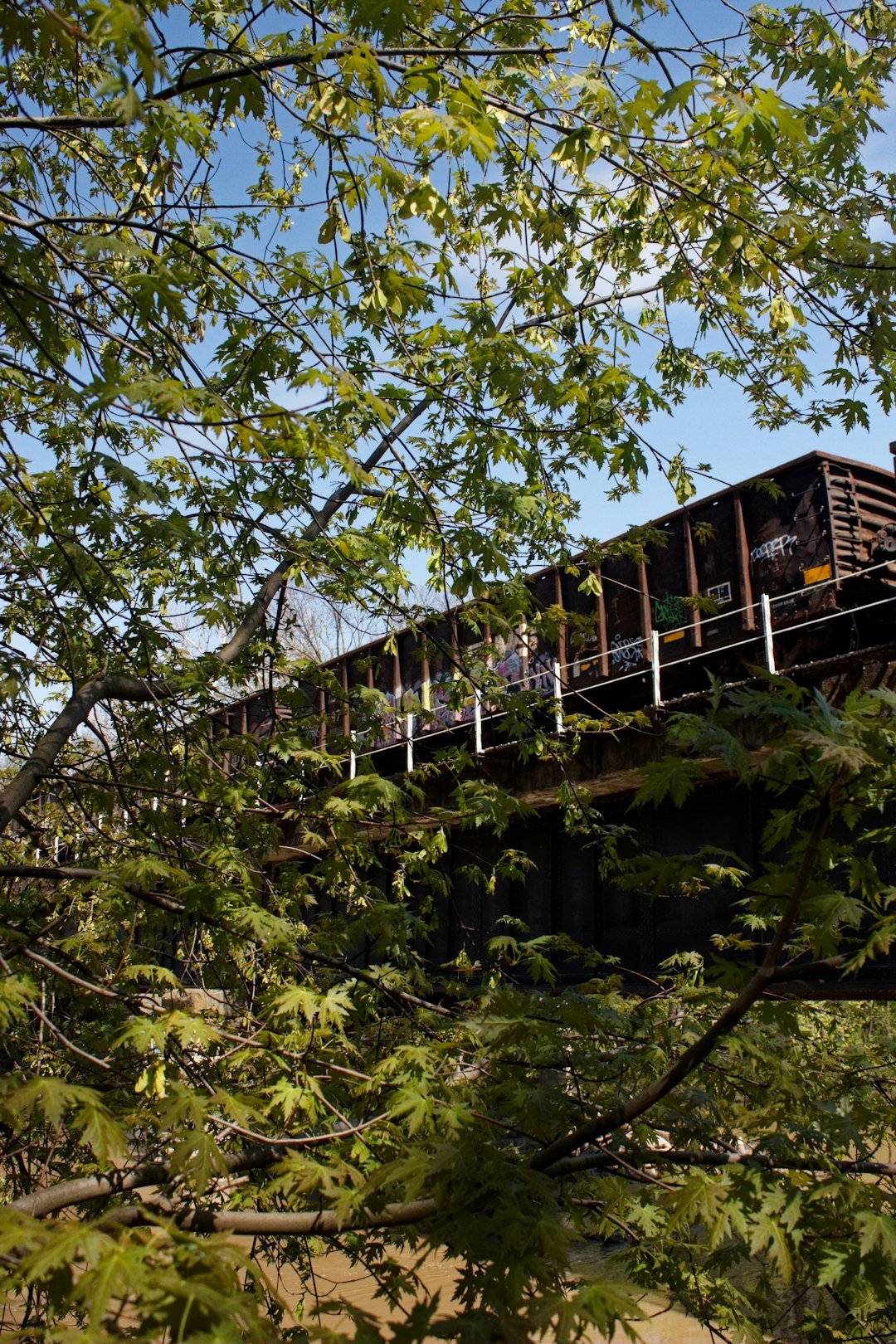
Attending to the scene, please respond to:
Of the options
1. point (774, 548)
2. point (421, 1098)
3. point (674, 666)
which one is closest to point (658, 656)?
point (674, 666)

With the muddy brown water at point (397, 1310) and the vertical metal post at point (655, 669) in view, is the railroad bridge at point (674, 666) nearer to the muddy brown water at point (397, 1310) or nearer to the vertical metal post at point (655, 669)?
the vertical metal post at point (655, 669)

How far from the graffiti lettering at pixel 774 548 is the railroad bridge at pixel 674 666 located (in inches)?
0.9

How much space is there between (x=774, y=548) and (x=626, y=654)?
2.70 metres

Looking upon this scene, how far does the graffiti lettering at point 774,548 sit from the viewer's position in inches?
516

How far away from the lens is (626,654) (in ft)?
48.8

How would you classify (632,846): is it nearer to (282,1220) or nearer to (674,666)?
(674,666)

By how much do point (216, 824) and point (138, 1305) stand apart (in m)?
3.27

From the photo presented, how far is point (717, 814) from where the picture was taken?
10094 mm

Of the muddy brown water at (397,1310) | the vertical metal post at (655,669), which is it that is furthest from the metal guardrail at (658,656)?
the muddy brown water at (397,1310)

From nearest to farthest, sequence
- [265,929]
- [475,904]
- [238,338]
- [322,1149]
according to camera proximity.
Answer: [322,1149] → [265,929] → [238,338] → [475,904]

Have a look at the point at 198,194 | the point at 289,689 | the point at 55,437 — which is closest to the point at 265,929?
the point at 289,689

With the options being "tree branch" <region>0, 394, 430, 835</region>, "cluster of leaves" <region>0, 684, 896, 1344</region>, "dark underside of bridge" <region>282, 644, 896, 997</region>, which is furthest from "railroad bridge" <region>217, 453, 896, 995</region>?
"cluster of leaves" <region>0, 684, 896, 1344</region>

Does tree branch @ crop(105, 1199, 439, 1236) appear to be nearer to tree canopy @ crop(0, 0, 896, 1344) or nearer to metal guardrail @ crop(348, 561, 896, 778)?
tree canopy @ crop(0, 0, 896, 1344)

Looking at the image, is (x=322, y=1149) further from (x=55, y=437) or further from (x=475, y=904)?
(x=475, y=904)
